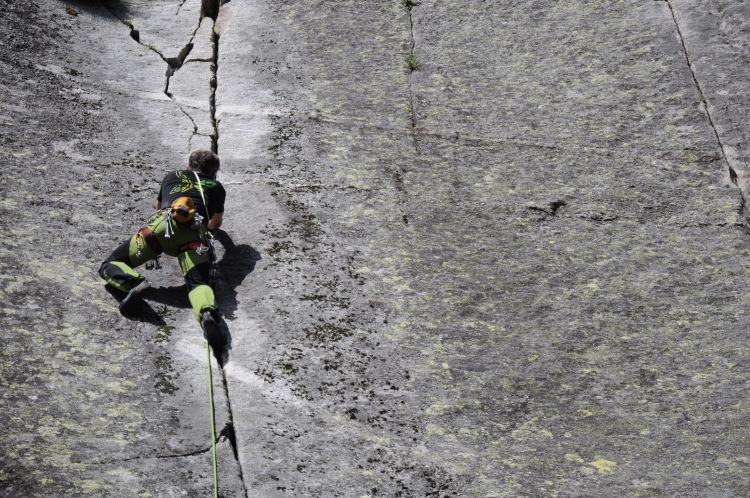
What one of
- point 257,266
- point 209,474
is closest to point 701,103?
point 257,266

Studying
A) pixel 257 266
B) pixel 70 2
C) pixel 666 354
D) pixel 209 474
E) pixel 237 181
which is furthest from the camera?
pixel 70 2

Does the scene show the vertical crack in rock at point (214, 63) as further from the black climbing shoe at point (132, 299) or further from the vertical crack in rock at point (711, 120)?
the vertical crack in rock at point (711, 120)

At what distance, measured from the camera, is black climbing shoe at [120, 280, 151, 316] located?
5895mm

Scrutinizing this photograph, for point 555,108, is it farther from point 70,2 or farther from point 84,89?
point 70,2

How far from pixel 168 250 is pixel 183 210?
33cm

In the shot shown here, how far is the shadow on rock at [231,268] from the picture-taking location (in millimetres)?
6363

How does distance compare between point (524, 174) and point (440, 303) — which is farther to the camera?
point (524, 174)

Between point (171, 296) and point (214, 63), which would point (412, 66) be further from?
point (171, 296)

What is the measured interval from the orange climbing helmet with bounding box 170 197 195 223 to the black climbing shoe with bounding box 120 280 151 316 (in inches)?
21.5

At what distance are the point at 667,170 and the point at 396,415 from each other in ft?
12.0

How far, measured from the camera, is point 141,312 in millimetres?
6020

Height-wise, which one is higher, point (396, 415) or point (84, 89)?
point (84, 89)

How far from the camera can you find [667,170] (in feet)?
24.9

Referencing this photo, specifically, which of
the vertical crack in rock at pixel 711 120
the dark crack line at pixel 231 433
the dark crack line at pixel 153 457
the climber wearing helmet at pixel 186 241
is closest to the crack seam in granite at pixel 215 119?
the dark crack line at pixel 231 433
